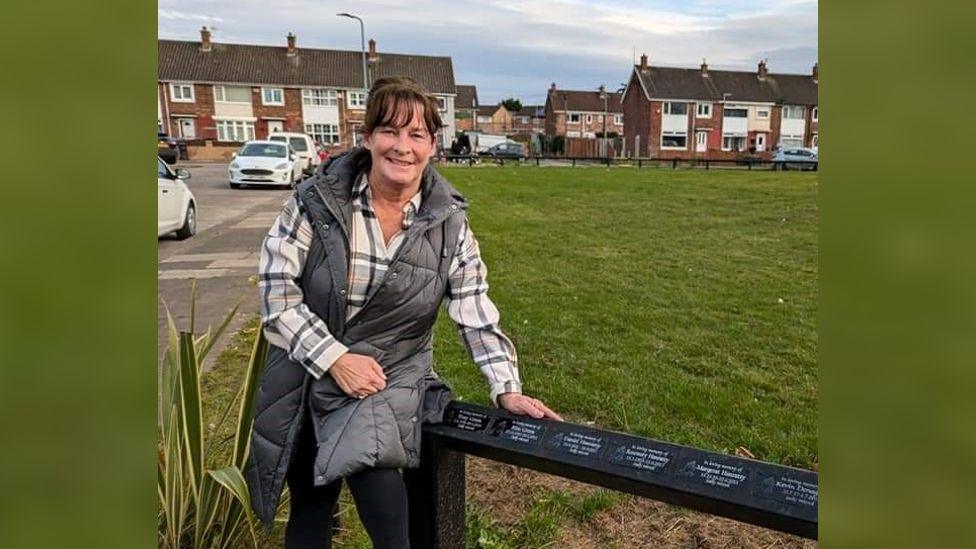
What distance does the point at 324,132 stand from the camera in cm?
5412

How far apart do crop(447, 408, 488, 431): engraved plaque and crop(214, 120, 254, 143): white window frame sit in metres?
52.6

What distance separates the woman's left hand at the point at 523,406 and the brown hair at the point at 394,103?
0.86 meters

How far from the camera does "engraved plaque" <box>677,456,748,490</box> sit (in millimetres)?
1740

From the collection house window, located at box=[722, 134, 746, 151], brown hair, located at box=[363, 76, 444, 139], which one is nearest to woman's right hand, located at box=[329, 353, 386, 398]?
brown hair, located at box=[363, 76, 444, 139]

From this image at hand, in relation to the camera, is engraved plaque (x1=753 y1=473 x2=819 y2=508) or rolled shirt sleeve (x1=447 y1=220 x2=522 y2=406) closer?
engraved plaque (x1=753 y1=473 x2=819 y2=508)

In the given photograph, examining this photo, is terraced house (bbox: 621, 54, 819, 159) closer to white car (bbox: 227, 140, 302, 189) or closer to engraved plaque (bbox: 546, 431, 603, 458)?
white car (bbox: 227, 140, 302, 189)

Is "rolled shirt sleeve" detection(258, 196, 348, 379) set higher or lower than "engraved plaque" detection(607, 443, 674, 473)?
higher

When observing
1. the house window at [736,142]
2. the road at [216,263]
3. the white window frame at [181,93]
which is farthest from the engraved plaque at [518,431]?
the house window at [736,142]

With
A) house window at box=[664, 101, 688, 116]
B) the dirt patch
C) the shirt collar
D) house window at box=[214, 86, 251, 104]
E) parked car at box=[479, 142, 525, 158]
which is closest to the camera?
the shirt collar

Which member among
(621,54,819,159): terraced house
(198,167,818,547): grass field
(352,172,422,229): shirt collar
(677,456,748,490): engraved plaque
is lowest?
(198,167,818,547): grass field

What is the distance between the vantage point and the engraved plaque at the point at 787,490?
1.63m
